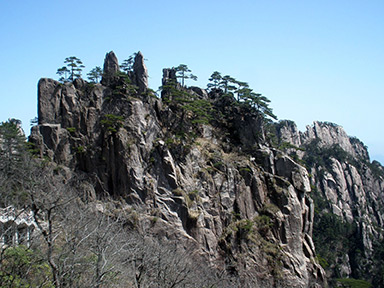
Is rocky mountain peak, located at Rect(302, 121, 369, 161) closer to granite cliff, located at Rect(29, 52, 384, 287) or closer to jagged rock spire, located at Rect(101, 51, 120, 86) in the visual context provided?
granite cliff, located at Rect(29, 52, 384, 287)

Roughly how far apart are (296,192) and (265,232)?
24.8 feet

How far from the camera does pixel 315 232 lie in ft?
314

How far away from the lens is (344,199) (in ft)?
380

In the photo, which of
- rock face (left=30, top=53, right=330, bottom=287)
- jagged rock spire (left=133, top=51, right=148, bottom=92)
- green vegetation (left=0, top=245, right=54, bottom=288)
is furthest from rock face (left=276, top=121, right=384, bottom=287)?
green vegetation (left=0, top=245, right=54, bottom=288)

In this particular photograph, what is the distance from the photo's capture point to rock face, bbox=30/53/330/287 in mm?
38875

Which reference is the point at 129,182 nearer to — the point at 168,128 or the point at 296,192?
the point at 168,128

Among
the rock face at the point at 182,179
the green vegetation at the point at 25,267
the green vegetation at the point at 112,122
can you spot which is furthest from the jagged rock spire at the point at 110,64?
the green vegetation at the point at 25,267

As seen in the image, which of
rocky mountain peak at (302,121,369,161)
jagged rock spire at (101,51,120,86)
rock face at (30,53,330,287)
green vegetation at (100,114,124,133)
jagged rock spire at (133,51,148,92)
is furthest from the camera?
rocky mountain peak at (302,121,369,161)

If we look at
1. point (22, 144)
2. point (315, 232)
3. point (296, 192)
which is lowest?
point (315, 232)

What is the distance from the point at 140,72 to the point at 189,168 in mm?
13185

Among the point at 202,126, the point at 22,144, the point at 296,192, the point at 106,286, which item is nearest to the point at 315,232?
the point at 296,192

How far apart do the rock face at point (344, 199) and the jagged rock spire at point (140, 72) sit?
42034 mm

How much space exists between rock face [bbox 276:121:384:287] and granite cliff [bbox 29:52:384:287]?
3221 cm

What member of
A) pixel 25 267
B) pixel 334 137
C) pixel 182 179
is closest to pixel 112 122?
pixel 182 179
